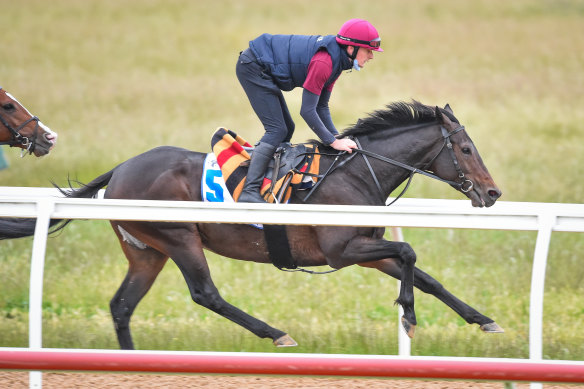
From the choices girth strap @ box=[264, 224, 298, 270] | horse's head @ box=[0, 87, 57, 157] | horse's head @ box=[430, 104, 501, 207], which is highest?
horse's head @ box=[0, 87, 57, 157]

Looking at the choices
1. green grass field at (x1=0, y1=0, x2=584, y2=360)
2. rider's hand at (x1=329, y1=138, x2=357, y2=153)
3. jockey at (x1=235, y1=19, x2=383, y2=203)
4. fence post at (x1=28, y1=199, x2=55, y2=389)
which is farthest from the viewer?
green grass field at (x1=0, y1=0, x2=584, y2=360)

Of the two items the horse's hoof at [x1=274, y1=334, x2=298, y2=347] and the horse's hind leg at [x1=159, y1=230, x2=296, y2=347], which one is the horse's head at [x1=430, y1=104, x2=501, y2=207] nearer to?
the horse's hoof at [x1=274, y1=334, x2=298, y2=347]

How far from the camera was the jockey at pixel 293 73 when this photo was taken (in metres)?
4.67

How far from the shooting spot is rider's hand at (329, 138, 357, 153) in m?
4.81

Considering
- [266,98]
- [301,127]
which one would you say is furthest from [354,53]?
[301,127]

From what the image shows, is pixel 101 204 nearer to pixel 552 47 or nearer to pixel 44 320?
pixel 44 320

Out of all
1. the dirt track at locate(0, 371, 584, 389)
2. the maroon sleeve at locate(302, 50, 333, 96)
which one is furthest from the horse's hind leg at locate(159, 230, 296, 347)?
the maroon sleeve at locate(302, 50, 333, 96)

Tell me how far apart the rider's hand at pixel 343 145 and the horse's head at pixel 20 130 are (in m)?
2.16

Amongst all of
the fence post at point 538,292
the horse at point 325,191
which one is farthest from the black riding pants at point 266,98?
the fence post at point 538,292

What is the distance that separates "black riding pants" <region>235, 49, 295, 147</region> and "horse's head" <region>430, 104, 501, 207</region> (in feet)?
3.28

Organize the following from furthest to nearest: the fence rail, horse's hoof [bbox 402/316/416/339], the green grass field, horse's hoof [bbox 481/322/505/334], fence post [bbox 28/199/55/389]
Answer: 1. the green grass field
2. horse's hoof [bbox 481/322/505/334]
3. horse's hoof [bbox 402/316/416/339]
4. fence post [bbox 28/199/55/389]
5. the fence rail

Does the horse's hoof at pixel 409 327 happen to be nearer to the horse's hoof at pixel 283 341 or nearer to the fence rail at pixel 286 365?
the horse's hoof at pixel 283 341

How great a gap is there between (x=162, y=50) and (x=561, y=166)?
414 inches

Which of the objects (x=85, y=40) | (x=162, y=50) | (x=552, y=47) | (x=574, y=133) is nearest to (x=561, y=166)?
(x=574, y=133)
